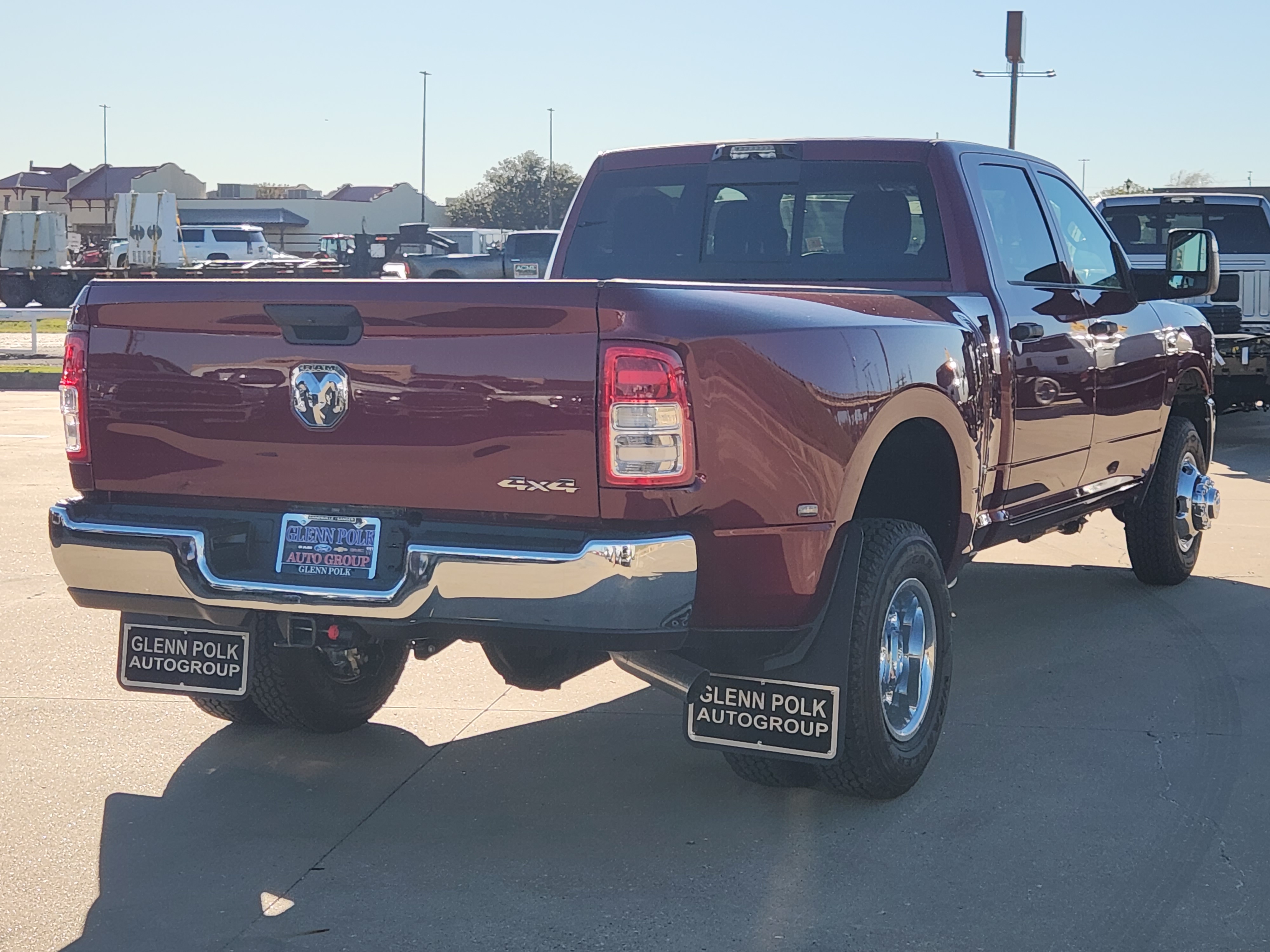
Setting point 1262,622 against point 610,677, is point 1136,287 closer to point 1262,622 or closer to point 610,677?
point 1262,622

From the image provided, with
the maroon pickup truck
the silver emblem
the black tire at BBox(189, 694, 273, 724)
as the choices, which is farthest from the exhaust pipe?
the black tire at BBox(189, 694, 273, 724)

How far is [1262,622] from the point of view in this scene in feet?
22.5

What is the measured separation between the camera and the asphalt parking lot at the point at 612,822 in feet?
12.1

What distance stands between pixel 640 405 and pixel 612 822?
1.34 meters

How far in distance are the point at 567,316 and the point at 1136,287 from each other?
12.9 ft

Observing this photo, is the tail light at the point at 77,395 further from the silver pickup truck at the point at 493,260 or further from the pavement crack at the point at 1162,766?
the silver pickup truck at the point at 493,260

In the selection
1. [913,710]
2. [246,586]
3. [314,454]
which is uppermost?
[314,454]

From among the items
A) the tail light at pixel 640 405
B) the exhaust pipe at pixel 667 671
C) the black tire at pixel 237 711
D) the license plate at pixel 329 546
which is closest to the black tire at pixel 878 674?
the exhaust pipe at pixel 667 671

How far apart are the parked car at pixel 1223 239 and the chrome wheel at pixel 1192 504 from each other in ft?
21.2

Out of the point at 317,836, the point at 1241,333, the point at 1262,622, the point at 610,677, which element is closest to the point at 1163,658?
the point at 1262,622

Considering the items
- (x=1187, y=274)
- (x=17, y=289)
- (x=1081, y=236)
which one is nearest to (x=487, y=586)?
(x=1081, y=236)

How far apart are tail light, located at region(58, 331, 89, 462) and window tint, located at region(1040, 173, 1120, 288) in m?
3.82

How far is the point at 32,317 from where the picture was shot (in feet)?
77.5

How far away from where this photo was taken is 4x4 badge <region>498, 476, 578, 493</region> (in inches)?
147
